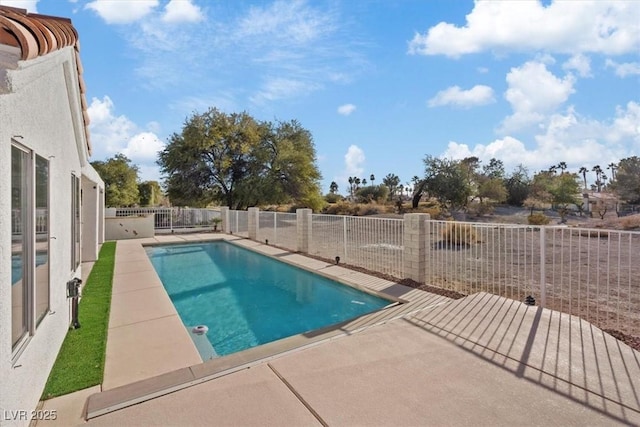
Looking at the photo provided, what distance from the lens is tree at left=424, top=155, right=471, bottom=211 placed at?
102ft

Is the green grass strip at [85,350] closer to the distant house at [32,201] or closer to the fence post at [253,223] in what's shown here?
the distant house at [32,201]

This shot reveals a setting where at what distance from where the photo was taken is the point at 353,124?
68.9 feet

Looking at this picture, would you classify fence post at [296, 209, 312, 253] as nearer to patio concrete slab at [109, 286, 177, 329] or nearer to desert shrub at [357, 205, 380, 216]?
patio concrete slab at [109, 286, 177, 329]

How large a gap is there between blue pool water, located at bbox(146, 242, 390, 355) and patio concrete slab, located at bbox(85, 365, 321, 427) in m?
2.25

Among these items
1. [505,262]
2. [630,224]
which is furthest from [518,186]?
[505,262]

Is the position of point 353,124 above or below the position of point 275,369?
above

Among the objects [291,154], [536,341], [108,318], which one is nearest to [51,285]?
[108,318]

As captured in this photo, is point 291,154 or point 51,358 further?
point 291,154

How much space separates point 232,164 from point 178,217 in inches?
297

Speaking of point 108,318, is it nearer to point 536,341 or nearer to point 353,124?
point 536,341

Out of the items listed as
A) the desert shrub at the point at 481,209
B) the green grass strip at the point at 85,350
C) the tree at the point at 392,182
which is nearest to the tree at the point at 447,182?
the desert shrub at the point at 481,209

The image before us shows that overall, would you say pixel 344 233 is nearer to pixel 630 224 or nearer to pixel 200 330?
pixel 200 330

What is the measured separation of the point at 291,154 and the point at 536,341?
2415cm

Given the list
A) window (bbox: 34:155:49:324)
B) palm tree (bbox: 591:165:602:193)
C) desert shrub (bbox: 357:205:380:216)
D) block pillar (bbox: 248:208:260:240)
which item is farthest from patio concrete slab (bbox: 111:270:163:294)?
palm tree (bbox: 591:165:602:193)
